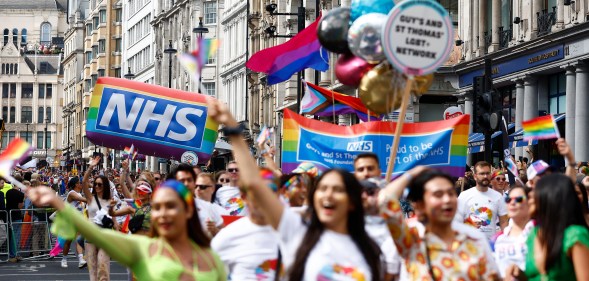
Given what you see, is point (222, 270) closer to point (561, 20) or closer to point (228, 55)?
point (561, 20)

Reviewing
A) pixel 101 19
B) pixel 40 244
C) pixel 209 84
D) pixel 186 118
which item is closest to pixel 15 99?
pixel 101 19

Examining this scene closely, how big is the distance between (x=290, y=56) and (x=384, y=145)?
54.5 inches

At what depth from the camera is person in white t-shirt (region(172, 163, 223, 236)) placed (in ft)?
34.3

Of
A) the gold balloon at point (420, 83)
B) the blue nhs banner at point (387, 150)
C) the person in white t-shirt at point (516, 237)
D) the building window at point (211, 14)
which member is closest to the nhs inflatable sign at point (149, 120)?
the blue nhs banner at point (387, 150)

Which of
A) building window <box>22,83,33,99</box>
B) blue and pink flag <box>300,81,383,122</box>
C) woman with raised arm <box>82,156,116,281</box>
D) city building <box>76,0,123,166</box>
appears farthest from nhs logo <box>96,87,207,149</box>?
building window <box>22,83,33,99</box>

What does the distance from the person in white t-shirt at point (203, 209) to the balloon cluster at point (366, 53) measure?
153cm

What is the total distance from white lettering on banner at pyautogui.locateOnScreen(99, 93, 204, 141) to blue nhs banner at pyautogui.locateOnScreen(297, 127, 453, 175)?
8.89 feet

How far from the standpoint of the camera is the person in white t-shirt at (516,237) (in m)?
8.76

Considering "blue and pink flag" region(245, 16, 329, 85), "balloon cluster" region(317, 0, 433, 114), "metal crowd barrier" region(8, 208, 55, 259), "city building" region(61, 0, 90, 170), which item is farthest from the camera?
"city building" region(61, 0, 90, 170)

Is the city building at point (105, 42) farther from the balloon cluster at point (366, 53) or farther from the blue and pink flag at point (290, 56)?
the balloon cluster at point (366, 53)

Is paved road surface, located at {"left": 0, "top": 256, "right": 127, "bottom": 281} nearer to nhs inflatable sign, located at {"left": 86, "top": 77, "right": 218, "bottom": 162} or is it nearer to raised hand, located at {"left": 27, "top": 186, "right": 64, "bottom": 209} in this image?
nhs inflatable sign, located at {"left": 86, "top": 77, "right": 218, "bottom": 162}

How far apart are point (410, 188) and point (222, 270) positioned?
43.9 inches

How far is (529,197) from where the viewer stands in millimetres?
8383

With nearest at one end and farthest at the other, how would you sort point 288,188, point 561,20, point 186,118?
point 288,188 < point 186,118 < point 561,20
